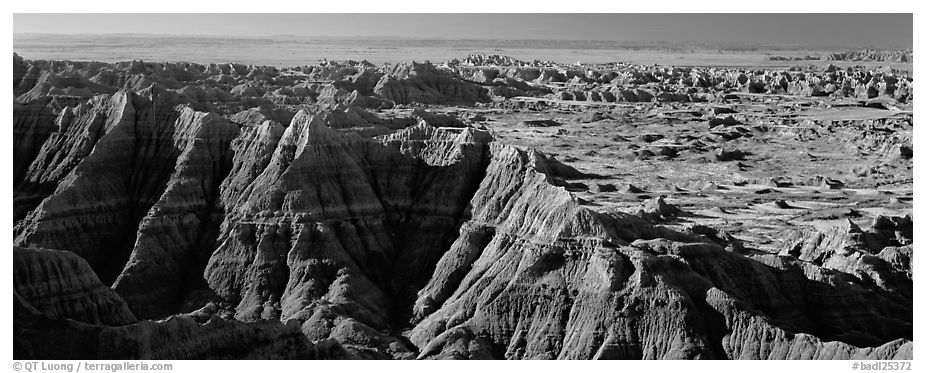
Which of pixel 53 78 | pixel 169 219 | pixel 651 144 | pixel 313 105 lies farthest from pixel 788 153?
pixel 169 219

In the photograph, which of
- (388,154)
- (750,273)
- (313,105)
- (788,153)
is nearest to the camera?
(750,273)

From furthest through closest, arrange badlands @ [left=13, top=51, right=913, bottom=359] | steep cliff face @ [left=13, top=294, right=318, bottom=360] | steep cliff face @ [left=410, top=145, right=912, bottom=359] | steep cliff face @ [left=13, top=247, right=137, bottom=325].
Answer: steep cliff face @ [left=410, top=145, right=912, bottom=359] → badlands @ [left=13, top=51, right=913, bottom=359] → steep cliff face @ [left=13, top=247, right=137, bottom=325] → steep cliff face @ [left=13, top=294, right=318, bottom=360]

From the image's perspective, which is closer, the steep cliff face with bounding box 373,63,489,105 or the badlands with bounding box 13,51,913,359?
the badlands with bounding box 13,51,913,359

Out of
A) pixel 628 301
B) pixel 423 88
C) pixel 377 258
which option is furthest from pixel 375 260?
pixel 423 88

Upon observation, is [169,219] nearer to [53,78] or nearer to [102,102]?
[102,102]

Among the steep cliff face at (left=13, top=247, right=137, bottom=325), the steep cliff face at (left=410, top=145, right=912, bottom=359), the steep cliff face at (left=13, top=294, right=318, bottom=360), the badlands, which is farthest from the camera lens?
the steep cliff face at (left=410, top=145, right=912, bottom=359)

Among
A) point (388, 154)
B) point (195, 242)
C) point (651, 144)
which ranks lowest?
point (651, 144)

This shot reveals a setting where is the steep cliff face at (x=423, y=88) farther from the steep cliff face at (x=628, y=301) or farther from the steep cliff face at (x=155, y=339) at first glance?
the steep cliff face at (x=155, y=339)

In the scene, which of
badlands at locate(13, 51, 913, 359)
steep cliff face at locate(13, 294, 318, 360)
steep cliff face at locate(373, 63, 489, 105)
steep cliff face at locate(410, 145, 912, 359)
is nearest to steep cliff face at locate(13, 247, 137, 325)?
badlands at locate(13, 51, 913, 359)

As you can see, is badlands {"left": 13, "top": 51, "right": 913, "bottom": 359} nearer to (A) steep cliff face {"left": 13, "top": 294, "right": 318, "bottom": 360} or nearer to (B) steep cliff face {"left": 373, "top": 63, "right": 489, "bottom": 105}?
(A) steep cliff face {"left": 13, "top": 294, "right": 318, "bottom": 360}

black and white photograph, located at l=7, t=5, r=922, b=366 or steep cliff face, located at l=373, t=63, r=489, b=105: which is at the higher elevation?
black and white photograph, located at l=7, t=5, r=922, b=366

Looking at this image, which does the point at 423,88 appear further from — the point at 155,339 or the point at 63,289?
the point at 155,339
